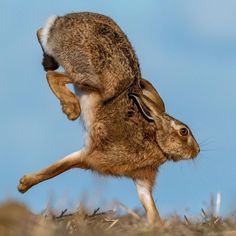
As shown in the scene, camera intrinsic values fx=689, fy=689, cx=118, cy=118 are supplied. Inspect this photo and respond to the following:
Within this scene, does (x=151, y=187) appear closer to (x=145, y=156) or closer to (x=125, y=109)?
(x=145, y=156)

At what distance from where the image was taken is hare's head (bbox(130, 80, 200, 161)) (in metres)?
9.00

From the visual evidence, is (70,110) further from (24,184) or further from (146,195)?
(146,195)

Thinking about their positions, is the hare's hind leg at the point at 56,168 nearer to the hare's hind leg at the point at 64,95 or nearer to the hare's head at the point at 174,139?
the hare's hind leg at the point at 64,95

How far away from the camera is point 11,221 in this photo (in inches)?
168

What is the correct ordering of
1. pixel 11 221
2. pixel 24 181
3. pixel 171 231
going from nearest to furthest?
pixel 11 221, pixel 171 231, pixel 24 181

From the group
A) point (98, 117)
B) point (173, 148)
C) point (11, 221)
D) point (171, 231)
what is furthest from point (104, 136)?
point (11, 221)

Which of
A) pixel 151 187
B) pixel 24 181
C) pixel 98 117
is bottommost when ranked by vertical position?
pixel 151 187

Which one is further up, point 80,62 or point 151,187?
point 80,62

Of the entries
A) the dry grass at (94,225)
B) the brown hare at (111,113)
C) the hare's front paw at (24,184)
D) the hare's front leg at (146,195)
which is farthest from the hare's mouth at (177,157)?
the hare's front paw at (24,184)

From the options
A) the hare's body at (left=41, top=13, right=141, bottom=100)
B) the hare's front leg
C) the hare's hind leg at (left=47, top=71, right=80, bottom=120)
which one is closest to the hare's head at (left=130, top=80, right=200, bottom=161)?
the hare's body at (left=41, top=13, right=141, bottom=100)

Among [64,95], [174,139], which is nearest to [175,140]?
[174,139]

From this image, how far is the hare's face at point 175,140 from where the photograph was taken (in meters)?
9.07

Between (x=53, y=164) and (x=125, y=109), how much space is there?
3.82ft

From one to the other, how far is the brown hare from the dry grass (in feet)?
4.56
